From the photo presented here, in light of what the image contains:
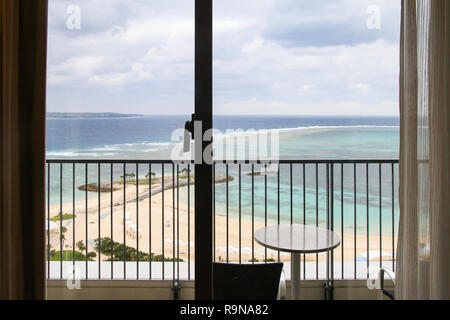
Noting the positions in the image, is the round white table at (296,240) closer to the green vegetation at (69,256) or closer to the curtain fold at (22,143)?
the green vegetation at (69,256)

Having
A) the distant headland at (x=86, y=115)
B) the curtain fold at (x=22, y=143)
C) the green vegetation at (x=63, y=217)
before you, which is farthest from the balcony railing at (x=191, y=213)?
the distant headland at (x=86, y=115)

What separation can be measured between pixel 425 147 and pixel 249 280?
1072 mm

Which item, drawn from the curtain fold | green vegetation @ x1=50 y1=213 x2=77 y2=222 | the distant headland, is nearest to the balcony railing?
green vegetation @ x1=50 y1=213 x2=77 y2=222

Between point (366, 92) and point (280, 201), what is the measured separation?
79 centimetres

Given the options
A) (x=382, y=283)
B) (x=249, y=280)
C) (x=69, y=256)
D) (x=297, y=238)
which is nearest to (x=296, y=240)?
(x=297, y=238)

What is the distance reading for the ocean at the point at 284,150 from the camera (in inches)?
59.6

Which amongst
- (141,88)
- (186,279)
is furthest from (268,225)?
(141,88)

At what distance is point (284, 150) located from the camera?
166cm

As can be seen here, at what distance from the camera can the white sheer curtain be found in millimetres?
1389

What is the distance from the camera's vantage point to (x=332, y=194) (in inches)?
74.1

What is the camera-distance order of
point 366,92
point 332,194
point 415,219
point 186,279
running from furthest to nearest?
point 332,194, point 186,279, point 366,92, point 415,219

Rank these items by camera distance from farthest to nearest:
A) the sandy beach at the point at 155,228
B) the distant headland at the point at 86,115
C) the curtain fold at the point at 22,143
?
the sandy beach at the point at 155,228, the distant headland at the point at 86,115, the curtain fold at the point at 22,143

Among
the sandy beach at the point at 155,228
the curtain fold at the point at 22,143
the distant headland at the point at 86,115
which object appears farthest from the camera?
the sandy beach at the point at 155,228

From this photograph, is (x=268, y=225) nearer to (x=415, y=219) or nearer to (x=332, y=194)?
(x=332, y=194)
